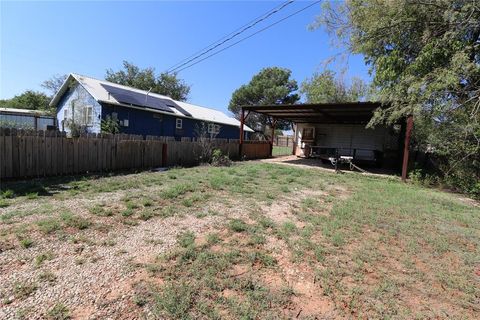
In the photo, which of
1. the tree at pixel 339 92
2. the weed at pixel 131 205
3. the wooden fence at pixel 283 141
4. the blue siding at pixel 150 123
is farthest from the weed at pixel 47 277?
the wooden fence at pixel 283 141

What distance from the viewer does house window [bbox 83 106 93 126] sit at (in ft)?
47.3

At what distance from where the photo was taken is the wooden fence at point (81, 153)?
238 inches

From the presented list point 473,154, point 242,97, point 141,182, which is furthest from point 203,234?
point 242,97

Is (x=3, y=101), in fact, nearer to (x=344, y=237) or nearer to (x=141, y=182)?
(x=141, y=182)

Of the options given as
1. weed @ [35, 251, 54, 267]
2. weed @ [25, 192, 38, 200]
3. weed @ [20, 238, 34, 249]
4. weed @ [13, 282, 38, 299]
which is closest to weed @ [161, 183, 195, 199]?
weed @ [25, 192, 38, 200]

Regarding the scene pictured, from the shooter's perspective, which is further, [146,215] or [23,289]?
[146,215]

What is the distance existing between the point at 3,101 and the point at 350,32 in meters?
38.7

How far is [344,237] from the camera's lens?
375 centimetres

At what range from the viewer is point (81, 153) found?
7.35 m

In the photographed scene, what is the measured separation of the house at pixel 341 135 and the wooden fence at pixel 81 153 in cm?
589

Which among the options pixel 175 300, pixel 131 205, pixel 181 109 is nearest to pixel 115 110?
pixel 181 109

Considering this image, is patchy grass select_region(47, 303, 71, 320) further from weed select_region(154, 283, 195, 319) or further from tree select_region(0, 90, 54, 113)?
tree select_region(0, 90, 54, 113)

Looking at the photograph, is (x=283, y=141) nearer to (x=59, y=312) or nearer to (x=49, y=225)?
(x=49, y=225)

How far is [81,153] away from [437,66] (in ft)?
37.1
